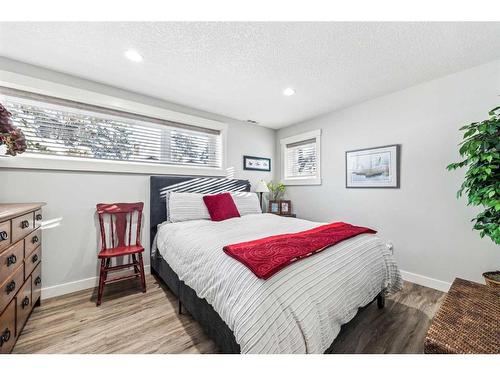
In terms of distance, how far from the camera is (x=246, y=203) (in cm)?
313

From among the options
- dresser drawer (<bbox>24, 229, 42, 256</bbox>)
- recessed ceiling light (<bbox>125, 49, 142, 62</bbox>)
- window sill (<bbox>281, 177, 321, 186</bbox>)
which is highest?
recessed ceiling light (<bbox>125, 49, 142, 62</bbox>)

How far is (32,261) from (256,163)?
316 cm

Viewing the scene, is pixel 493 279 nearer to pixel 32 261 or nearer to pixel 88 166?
pixel 32 261

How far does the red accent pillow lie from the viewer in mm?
2664

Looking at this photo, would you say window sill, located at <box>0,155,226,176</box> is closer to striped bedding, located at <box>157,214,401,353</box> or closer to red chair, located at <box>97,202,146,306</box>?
red chair, located at <box>97,202,146,306</box>

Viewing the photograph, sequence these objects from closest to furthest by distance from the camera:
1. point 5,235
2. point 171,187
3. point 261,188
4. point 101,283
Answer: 1. point 5,235
2. point 101,283
3. point 171,187
4. point 261,188

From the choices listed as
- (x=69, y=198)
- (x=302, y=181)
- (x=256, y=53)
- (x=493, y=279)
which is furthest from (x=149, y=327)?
(x=302, y=181)

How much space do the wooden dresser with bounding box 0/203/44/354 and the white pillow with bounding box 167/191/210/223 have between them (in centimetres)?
119

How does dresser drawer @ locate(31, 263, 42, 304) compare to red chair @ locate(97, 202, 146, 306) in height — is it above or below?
below

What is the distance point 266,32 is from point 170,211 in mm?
2127

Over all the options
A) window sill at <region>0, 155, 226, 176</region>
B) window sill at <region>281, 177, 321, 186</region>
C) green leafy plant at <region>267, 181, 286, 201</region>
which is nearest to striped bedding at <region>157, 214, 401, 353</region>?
window sill at <region>0, 155, 226, 176</region>

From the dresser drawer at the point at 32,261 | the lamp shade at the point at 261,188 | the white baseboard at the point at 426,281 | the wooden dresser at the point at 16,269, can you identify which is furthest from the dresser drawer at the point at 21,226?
the white baseboard at the point at 426,281

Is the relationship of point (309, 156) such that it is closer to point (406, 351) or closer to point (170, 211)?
point (170, 211)

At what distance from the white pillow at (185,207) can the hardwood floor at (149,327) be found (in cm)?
87
